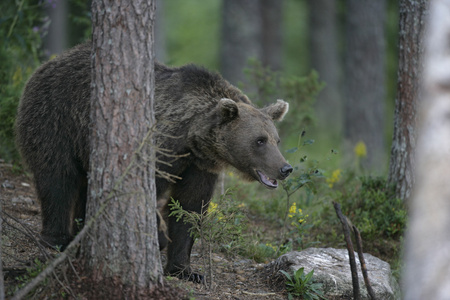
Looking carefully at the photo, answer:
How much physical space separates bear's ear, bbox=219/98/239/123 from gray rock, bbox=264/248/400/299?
4.63 ft

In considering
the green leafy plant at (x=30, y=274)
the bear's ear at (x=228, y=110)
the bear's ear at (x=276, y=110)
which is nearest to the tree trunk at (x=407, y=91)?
the bear's ear at (x=276, y=110)

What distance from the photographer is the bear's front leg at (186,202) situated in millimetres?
5754

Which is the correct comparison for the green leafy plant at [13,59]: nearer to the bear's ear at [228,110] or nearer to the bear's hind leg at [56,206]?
the bear's hind leg at [56,206]

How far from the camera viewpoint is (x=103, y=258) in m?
4.16

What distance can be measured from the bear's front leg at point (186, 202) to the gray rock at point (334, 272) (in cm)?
81

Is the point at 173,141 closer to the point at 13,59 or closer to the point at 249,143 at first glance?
the point at 249,143

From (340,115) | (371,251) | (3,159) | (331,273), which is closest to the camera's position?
(331,273)

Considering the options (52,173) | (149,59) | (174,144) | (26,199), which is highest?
(149,59)

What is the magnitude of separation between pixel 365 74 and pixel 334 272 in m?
10.5

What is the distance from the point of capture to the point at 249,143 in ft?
Answer: 18.7

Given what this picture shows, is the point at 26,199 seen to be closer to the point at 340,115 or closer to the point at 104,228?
the point at 104,228

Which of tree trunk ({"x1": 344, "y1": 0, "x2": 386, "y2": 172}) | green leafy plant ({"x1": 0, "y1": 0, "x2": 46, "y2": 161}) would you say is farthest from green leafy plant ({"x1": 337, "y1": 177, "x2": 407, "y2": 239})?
tree trunk ({"x1": 344, "y1": 0, "x2": 386, "y2": 172})

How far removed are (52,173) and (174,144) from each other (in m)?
1.18

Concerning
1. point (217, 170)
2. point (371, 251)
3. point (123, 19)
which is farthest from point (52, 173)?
point (371, 251)
